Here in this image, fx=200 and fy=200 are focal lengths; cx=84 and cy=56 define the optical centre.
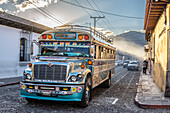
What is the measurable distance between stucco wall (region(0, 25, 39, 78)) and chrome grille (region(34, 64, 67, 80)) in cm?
1178

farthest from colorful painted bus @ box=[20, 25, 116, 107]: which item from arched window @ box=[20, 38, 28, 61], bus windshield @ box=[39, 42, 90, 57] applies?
arched window @ box=[20, 38, 28, 61]

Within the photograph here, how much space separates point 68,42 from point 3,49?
455 inches

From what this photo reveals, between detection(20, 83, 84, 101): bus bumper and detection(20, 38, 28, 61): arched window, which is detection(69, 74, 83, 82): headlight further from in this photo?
detection(20, 38, 28, 61): arched window

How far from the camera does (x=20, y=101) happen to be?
8.05m

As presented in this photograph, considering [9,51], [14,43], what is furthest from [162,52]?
[14,43]

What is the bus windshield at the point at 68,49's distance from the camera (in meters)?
7.83

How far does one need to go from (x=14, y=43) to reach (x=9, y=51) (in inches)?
40.1

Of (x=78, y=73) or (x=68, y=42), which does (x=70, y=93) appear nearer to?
(x=78, y=73)

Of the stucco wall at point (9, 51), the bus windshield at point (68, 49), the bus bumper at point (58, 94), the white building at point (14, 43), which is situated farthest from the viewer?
the stucco wall at point (9, 51)

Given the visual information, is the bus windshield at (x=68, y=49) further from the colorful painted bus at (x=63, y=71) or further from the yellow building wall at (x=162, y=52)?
the yellow building wall at (x=162, y=52)

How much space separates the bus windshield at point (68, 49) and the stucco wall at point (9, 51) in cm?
1083

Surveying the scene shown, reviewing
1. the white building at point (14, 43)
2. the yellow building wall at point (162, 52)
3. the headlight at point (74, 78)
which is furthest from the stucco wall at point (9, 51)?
the yellow building wall at point (162, 52)

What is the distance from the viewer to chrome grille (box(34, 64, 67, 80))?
6.68 meters

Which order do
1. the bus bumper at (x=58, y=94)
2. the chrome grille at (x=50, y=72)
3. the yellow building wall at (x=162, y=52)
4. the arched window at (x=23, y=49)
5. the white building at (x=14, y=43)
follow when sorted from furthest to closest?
the arched window at (x=23, y=49), the white building at (x=14, y=43), the yellow building wall at (x=162, y=52), the chrome grille at (x=50, y=72), the bus bumper at (x=58, y=94)
